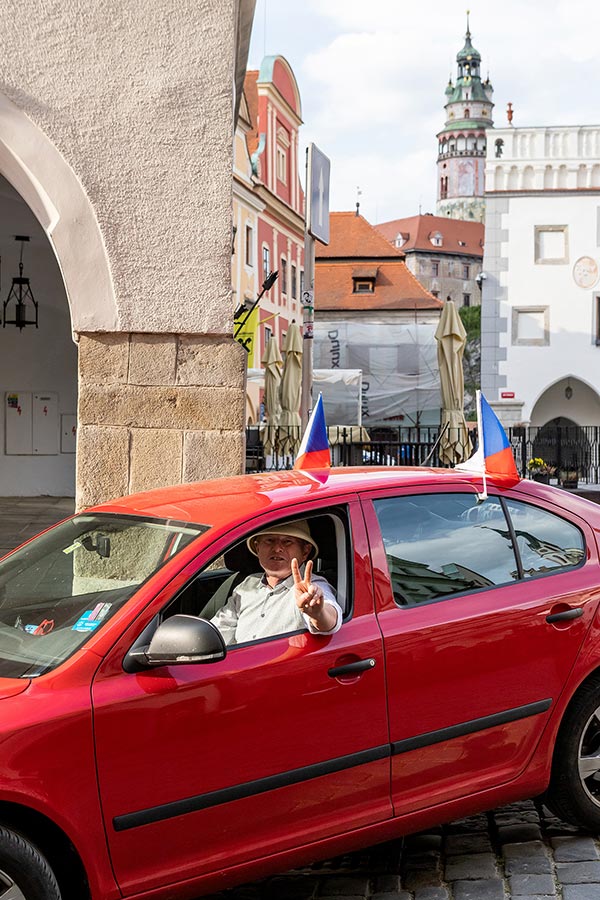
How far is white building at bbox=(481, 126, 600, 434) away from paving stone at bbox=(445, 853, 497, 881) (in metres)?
35.3

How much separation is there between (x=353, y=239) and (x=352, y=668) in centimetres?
5365

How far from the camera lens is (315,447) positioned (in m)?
5.09

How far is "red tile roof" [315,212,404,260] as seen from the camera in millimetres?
55531

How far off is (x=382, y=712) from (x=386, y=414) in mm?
40815

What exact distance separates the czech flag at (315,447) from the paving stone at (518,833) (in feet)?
5.84

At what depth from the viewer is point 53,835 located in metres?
3.02

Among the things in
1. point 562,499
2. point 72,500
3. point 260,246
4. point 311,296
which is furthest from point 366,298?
point 562,499

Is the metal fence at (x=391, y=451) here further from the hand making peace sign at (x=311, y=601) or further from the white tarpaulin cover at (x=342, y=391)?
the hand making peace sign at (x=311, y=601)

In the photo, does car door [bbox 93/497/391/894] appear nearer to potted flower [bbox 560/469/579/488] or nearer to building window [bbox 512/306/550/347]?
potted flower [bbox 560/469/579/488]

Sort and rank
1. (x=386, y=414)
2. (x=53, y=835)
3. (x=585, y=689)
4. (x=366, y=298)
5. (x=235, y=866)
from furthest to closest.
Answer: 1. (x=366, y=298)
2. (x=386, y=414)
3. (x=585, y=689)
4. (x=235, y=866)
5. (x=53, y=835)

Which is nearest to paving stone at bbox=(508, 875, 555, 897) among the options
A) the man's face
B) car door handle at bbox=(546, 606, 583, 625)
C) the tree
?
car door handle at bbox=(546, 606, 583, 625)

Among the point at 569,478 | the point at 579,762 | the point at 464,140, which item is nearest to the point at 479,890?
the point at 579,762

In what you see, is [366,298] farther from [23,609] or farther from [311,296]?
[23,609]

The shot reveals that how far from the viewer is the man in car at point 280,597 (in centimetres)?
348
